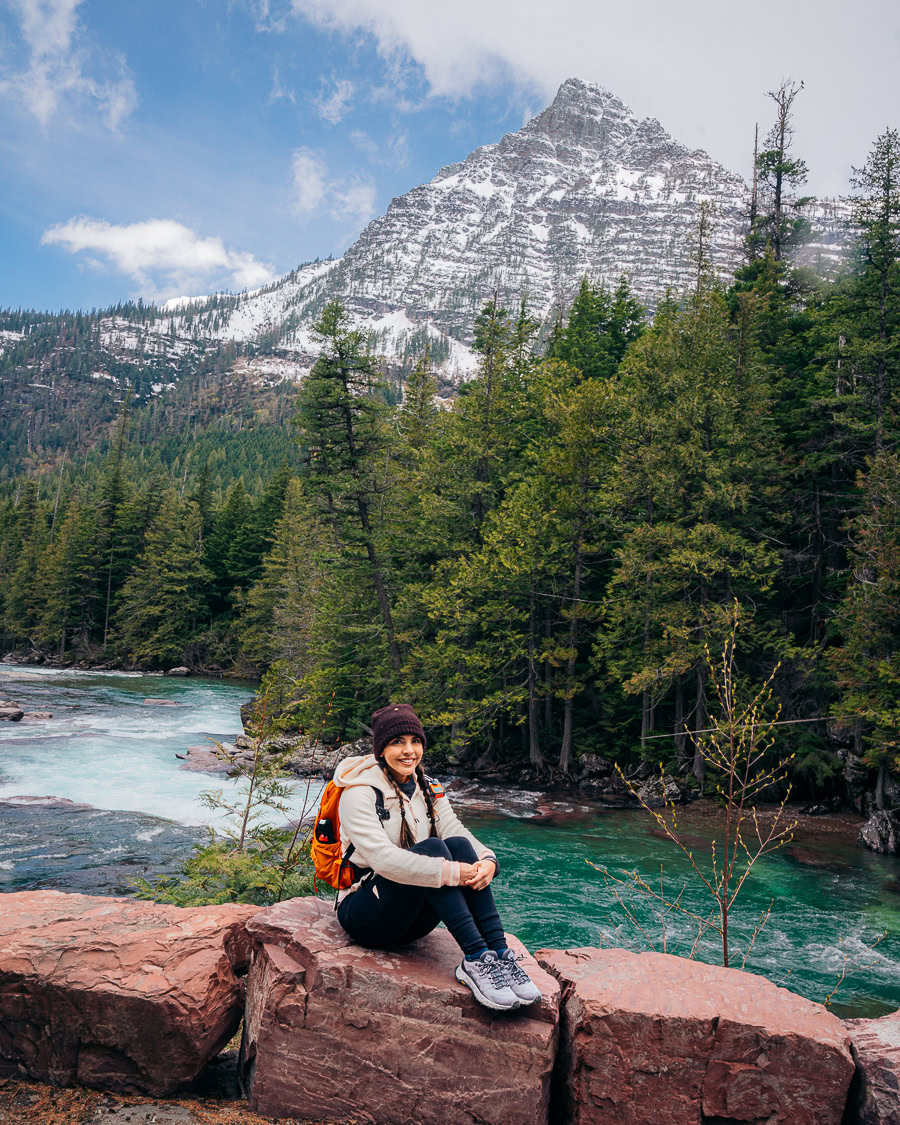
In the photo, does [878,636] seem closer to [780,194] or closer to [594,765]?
[594,765]

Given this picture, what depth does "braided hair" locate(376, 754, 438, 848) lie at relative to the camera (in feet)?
12.9

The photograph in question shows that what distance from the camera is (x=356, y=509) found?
23.4 meters

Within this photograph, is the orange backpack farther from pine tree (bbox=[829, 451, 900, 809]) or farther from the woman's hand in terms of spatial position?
pine tree (bbox=[829, 451, 900, 809])

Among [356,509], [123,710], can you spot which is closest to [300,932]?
[356,509]

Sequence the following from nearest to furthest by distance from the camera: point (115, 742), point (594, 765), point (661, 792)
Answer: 1. point (661, 792)
2. point (594, 765)
3. point (115, 742)

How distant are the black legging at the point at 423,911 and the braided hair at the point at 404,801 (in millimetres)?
115

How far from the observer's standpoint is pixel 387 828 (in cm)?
389

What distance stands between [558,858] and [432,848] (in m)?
11.0

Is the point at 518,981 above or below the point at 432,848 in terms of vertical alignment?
below

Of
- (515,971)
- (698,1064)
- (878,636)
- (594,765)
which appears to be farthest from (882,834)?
(515,971)

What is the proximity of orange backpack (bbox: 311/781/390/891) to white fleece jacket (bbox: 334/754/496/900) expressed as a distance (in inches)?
2.0

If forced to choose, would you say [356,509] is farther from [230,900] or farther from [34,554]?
[34,554]

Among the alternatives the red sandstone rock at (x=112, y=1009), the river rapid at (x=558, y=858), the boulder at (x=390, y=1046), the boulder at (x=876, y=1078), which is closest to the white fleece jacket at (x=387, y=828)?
the boulder at (x=390, y=1046)

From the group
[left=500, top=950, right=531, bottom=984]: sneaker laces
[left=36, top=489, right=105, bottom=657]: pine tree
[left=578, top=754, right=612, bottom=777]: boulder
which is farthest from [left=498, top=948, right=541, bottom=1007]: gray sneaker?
[left=36, top=489, right=105, bottom=657]: pine tree
